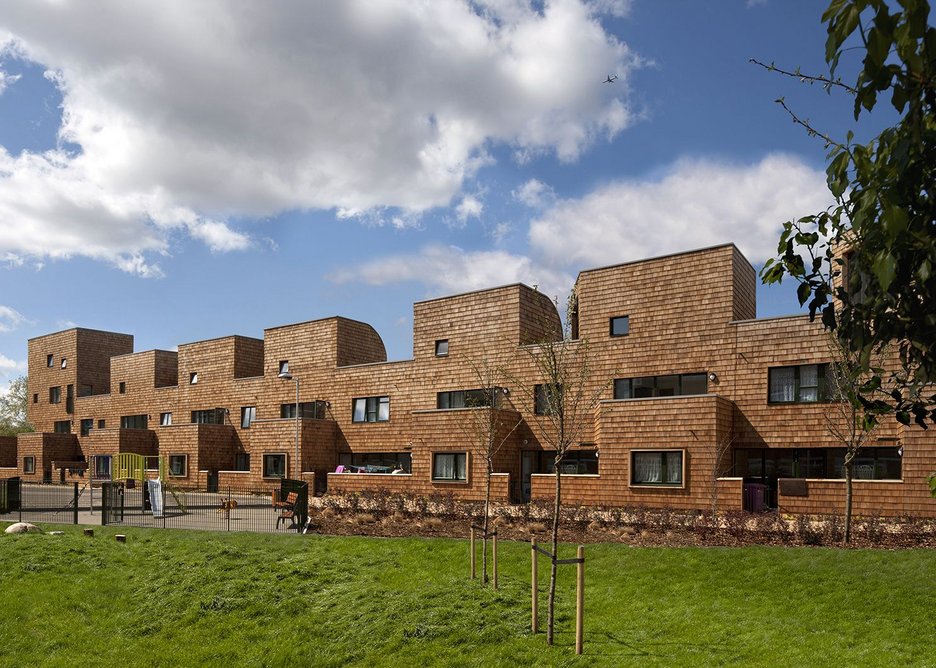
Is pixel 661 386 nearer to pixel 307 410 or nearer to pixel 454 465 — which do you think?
pixel 454 465

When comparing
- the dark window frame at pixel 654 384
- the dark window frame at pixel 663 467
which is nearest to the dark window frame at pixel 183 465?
the dark window frame at pixel 654 384

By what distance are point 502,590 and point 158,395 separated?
139ft

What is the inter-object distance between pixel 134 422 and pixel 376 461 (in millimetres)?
24232

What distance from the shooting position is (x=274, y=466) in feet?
125

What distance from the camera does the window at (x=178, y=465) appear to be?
4318 cm

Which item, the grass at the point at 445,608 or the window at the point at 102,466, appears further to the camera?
the window at the point at 102,466

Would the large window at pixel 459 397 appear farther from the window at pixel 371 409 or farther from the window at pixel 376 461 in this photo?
the window at pixel 371 409

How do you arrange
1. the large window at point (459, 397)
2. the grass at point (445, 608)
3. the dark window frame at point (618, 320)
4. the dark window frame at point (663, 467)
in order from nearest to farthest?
the grass at point (445, 608), the dark window frame at point (663, 467), the dark window frame at point (618, 320), the large window at point (459, 397)

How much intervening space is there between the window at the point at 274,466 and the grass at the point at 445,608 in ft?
65.3

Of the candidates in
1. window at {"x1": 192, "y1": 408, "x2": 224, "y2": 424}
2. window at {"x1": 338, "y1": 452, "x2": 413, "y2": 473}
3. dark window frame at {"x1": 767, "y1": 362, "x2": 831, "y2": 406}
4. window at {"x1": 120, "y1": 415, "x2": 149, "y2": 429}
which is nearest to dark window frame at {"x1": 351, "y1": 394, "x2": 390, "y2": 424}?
window at {"x1": 338, "y1": 452, "x2": 413, "y2": 473}

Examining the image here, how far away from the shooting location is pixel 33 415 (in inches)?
2437

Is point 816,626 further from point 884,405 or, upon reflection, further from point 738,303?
point 738,303

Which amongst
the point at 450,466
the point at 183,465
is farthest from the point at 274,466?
the point at 450,466

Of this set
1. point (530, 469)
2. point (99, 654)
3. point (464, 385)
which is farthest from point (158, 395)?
point (99, 654)
